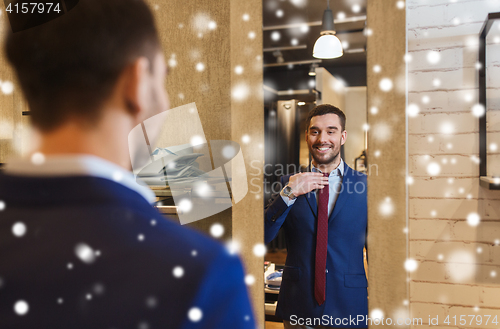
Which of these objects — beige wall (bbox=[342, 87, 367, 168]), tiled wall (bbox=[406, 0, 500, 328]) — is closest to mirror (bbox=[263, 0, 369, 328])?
beige wall (bbox=[342, 87, 367, 168])

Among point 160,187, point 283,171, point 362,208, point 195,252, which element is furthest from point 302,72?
point 195,252

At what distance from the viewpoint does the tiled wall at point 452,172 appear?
90 centimetres

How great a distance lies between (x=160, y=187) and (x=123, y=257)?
2.06 ft

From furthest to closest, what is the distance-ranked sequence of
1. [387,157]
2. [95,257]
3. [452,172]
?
[452,172] < [387,157] < [95,257]

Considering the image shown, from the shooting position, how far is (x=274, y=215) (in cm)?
90

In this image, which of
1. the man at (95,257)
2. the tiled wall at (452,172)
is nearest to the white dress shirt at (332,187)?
the tiled wall at (452,172)

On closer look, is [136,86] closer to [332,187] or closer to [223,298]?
[223,298]

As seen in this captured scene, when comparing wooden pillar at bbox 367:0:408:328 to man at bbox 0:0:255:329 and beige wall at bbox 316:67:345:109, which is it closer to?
beige wall at bbox 316:67:345:109

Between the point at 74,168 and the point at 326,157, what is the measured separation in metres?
0.65

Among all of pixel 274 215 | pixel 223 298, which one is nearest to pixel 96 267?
pixel 223 298

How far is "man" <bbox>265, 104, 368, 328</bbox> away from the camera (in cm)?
85

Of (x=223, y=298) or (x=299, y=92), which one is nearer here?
(x=223, y=298)

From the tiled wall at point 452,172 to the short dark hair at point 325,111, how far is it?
Answer: 24cm

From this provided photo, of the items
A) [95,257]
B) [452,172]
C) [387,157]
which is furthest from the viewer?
[452,172]
